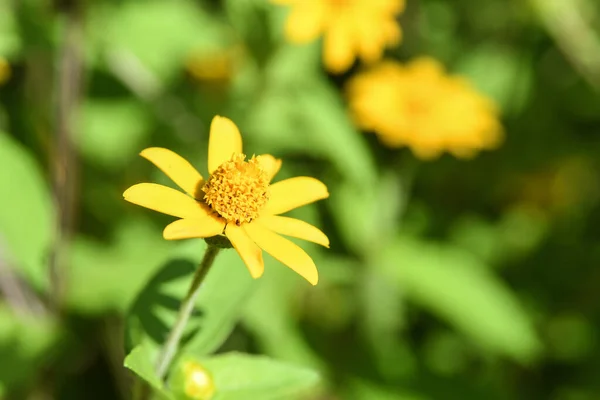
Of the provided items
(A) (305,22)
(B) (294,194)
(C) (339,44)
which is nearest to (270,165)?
(B) (294,194)

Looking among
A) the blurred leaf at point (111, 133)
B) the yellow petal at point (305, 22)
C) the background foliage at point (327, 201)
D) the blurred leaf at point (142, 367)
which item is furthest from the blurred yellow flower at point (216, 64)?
the blurred leaf at point (142, 367)

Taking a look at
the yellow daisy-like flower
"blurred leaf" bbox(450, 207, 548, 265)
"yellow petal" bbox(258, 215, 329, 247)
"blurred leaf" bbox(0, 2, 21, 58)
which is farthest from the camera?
"blurred leaf" bbox(450, 207, 548, 265)

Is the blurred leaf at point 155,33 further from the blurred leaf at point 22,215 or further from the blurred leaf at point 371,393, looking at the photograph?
the blurred leaf at point 371,393

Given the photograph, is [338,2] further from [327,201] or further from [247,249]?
[247,249]

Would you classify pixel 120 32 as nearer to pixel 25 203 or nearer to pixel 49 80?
pixel 49 80

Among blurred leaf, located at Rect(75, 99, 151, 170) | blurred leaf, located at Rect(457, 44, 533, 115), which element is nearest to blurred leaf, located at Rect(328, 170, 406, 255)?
blurred leaf, located at Rect(75, 99, 151, 170)

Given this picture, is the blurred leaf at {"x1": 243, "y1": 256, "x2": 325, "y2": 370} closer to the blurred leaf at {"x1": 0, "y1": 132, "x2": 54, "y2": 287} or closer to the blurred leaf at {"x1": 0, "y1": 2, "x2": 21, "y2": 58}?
the blurred leaf at {"x1": 0, "y1": 132, "x2": 54, "y2": 287}

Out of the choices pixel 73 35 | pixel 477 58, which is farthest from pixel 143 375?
pixel 477 58
